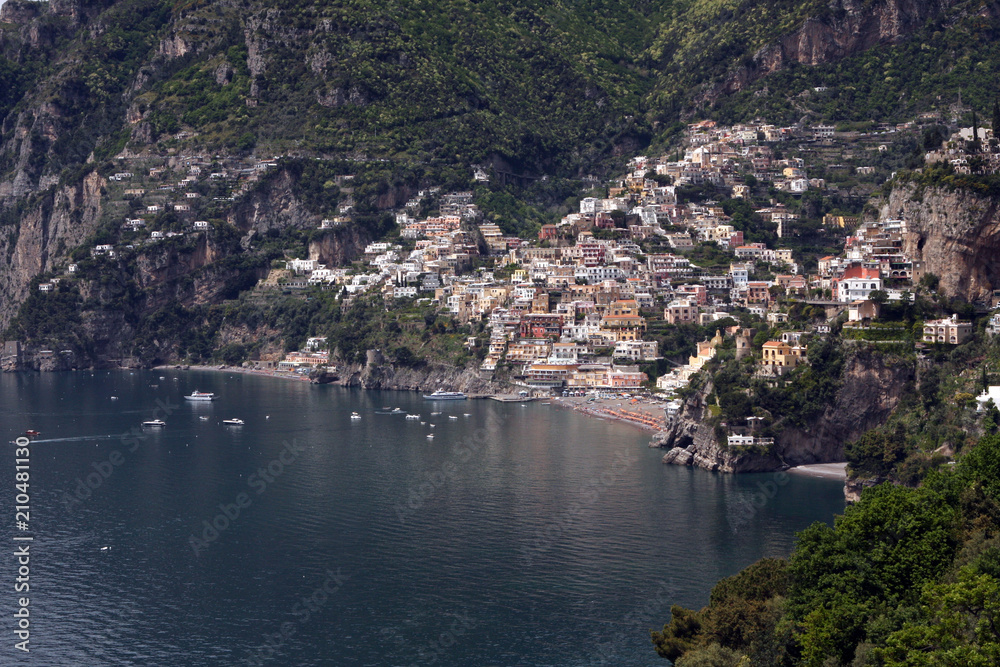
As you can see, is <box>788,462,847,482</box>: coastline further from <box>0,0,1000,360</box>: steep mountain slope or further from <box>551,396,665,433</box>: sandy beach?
<box>0,0,1000,360</box>: steep mountain slope

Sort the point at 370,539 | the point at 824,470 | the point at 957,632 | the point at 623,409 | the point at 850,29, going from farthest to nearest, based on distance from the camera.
→ the point at 850,29
the point at 623,409
the point at 824,470
the point at 370,539
the point at 957,632

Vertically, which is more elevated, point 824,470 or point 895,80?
point 895,80

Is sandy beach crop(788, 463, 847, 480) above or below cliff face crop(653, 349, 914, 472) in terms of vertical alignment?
below

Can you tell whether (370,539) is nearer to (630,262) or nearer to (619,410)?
(619,410)

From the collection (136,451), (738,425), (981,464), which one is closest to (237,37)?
(136,451)

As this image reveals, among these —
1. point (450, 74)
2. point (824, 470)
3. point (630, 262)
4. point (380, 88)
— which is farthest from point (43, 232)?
point (824, 470)

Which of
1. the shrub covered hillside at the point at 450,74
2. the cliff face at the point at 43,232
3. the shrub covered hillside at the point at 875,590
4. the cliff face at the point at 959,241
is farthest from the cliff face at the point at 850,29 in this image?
the shrub covered hillside at the point at 875,590

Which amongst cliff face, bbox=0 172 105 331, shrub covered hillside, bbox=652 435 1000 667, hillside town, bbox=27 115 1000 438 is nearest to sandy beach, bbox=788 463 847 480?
hillside town, bbox=27 115 1000 438
